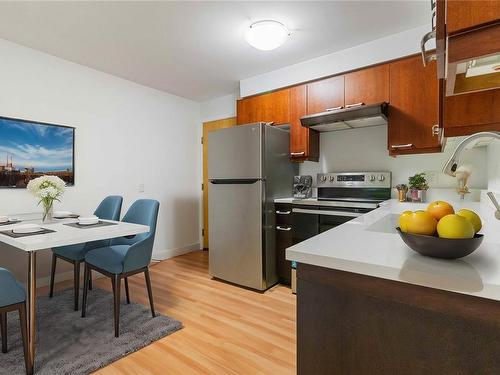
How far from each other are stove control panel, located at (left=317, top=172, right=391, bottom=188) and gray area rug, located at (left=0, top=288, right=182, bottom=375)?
2035 mm

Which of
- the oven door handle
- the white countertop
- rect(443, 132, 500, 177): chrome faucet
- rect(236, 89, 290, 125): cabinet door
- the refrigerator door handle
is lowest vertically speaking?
the oven door handle

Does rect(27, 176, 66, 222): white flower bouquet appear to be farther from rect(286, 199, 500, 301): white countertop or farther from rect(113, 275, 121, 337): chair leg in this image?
Answer: rect(286, 199, 500, 301): white countertop

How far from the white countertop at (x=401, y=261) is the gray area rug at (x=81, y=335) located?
1529 mm

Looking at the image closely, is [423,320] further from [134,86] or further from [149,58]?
[134,86]

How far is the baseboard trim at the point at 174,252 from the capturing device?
153 inches

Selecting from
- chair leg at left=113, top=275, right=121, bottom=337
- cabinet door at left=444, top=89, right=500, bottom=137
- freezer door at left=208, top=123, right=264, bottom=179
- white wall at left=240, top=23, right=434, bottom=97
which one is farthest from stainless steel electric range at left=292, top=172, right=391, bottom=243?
chair leg at left=113, top=275, right=121, bottom=337

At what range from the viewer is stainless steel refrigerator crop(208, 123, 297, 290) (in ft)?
8.96

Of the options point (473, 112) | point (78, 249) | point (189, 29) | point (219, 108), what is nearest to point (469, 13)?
point (473, 112)

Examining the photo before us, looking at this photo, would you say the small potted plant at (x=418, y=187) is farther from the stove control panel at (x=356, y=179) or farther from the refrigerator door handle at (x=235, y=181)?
the refrigerator door handle at (x=235, y=181)

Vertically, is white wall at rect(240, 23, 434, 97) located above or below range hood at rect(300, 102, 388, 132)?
above

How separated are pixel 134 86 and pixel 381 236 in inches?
142

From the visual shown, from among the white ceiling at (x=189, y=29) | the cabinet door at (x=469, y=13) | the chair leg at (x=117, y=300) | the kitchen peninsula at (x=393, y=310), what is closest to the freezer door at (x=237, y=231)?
the chair leg at (x=117, y=300)

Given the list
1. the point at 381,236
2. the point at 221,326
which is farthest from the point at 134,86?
the point at 381,236

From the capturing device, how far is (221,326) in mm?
2078
